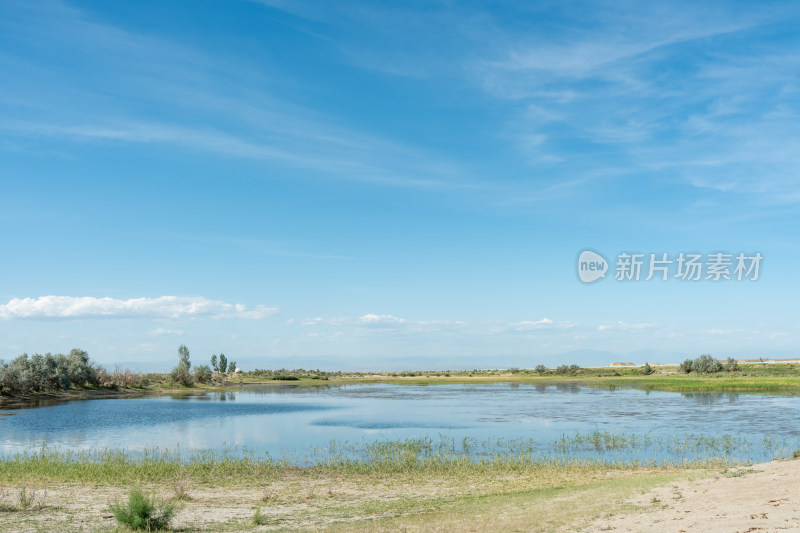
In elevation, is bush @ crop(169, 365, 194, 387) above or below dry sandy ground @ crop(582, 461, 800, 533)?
below

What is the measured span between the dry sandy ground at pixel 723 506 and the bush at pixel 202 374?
112329 mm

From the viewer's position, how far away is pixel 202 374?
392ft

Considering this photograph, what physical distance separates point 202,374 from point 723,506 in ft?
380

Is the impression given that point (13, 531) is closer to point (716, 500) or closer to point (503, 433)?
point (716, 500)

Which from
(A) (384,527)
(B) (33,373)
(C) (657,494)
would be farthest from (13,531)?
(B) (33,373)

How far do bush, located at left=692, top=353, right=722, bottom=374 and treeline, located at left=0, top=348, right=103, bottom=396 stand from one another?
115089 millimetres

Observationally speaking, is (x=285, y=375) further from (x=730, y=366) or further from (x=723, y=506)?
(x=723, y=506)

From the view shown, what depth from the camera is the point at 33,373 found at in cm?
7806

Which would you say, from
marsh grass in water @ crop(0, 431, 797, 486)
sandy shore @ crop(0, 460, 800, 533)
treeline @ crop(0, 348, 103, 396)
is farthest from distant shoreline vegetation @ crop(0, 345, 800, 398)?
sandy shore @ crop(0, 460, 800, 533)

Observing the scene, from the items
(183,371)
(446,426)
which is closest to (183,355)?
(183,371)

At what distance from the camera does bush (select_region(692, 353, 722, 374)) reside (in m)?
124

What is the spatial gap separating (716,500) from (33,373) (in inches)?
3324

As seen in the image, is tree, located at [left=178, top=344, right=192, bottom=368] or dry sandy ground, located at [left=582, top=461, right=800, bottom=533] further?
tree, located at [left=178, top=344, right=192, bottom=368]

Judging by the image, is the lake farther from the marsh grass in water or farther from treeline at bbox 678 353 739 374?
treeline at bbox 678 353 739 374
